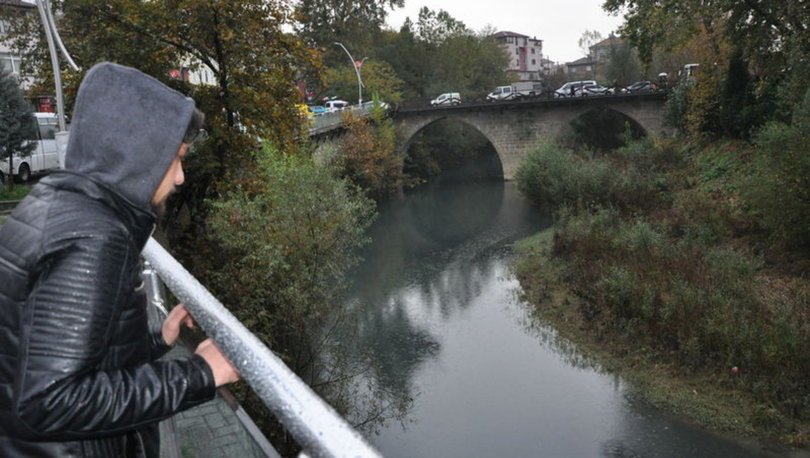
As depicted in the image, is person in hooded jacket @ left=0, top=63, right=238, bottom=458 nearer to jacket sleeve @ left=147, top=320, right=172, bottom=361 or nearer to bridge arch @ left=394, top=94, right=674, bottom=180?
jacket sleeve @ left=147, top=320, right=172, bottom=361

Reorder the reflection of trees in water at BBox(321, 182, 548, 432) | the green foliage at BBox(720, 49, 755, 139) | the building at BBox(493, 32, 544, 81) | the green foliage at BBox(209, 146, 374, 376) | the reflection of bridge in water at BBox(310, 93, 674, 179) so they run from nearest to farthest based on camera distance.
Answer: the green foliage at BBox(209, 146, 374, 376) → the reflection of trees in water at BBox(321, 182, 548, 432) → the green foliage at BBox(720, 49, 755, 139) → the reflection of bridge in water at BBox(310, 93, 674, 179) → the building at BBox(493, 32, 544, 81)

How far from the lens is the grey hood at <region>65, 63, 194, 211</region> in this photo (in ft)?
4.49

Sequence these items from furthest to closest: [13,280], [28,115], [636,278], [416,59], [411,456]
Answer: [416,59], [28,115], [636,278], [411,456], [13,280]

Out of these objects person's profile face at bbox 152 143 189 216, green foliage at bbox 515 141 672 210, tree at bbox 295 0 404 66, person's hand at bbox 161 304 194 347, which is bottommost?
green foliage at bbox 515 141 672 210

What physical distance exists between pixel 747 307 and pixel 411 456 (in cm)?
741

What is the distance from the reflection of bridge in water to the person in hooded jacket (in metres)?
38.0

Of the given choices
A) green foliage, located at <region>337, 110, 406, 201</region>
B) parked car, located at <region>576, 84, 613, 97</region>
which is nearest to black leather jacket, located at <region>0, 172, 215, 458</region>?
green foliage, located at <region>337, 110, 406, 201</region>

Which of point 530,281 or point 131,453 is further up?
point 131,453

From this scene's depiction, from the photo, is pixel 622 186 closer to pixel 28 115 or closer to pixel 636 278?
pixel 636 278

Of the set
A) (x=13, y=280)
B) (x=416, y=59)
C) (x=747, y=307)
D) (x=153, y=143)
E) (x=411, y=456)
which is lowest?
(x=411, y=456)

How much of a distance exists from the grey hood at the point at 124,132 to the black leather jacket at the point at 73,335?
0.12ft

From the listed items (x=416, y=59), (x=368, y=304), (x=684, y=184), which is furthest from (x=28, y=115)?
(x=416, y=59)

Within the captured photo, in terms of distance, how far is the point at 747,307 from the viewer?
13.3 metres

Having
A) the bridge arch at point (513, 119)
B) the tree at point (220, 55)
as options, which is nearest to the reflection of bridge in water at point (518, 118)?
the bridge arch at point (513, 119)
